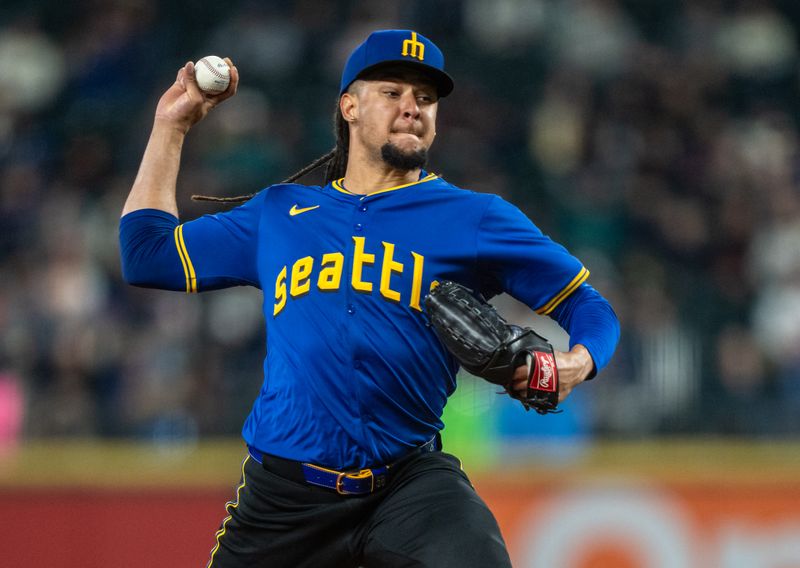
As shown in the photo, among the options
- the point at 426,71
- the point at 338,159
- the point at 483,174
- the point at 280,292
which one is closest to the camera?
the point at 280,292

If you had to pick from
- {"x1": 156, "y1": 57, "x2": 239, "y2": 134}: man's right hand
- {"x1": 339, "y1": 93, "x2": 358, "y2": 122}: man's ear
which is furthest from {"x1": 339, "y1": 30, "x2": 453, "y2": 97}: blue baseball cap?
{"x1": 156, "y1": 57, "x2": 239, "y2": 134}: man's right hand

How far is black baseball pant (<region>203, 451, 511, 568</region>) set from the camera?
3.72 m

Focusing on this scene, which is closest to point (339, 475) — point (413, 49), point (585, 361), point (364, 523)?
point (364, 523)

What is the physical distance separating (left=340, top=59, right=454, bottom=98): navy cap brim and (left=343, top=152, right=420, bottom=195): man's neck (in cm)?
31

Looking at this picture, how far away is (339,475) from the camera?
3.88m

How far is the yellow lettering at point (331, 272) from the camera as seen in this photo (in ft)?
13.1

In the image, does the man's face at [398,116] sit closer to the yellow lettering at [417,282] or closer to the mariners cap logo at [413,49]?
the mariners cap logo at [413,49]

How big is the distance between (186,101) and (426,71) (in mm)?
889

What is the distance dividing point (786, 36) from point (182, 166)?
6107 millimetres

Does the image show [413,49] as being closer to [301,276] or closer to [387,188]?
[387,188]

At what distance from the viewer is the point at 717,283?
9078 millimetres

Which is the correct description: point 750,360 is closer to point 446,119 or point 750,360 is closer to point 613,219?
point 613,219

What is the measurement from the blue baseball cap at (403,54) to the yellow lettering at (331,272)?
2.29 ft

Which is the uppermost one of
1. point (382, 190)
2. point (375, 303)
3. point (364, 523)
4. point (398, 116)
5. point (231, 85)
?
point (231, 85)
